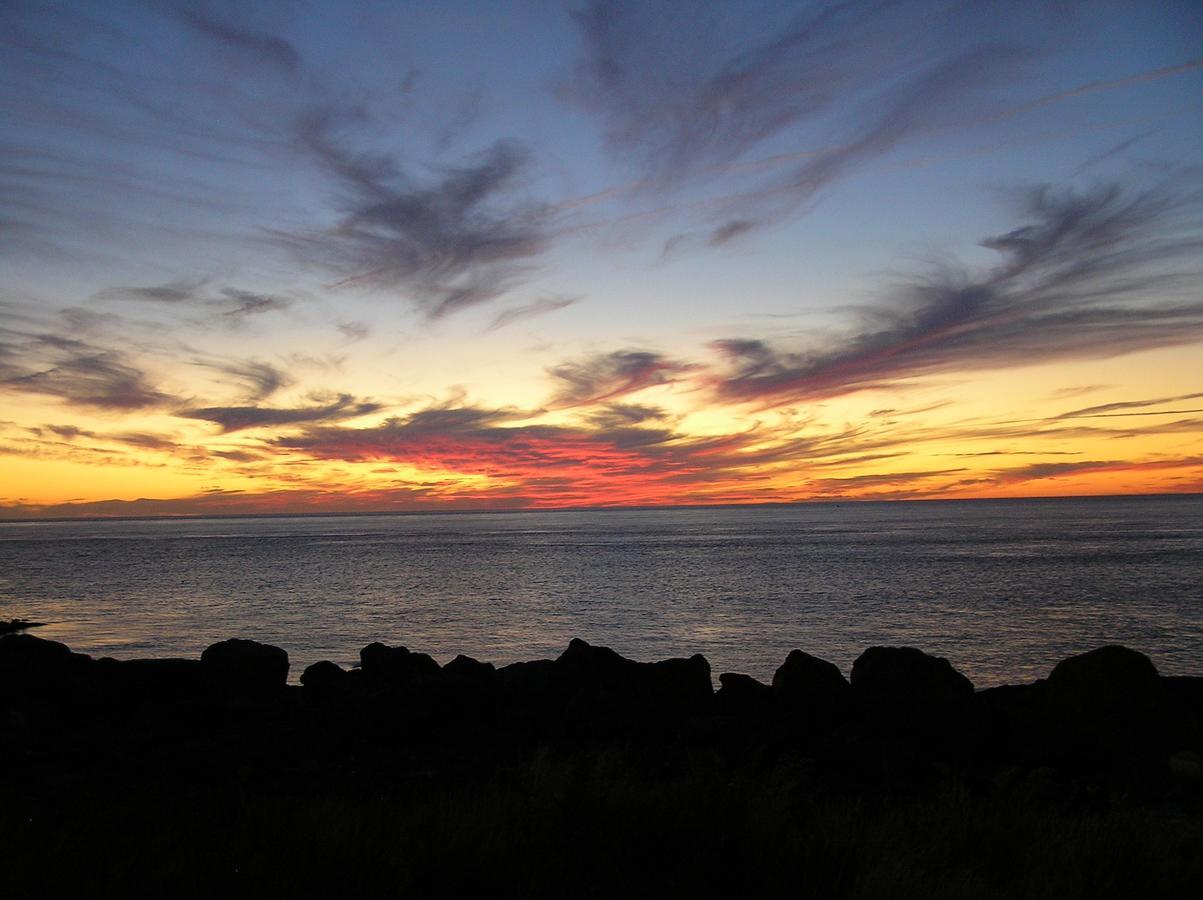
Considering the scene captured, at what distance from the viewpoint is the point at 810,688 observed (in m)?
15.5

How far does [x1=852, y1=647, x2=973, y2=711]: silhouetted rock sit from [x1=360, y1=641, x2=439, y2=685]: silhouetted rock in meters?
8.60

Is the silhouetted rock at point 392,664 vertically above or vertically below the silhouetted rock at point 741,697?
above

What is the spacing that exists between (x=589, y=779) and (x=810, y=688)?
28.5 feet

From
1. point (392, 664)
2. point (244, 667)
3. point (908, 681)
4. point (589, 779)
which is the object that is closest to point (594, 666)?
point (392, 664)

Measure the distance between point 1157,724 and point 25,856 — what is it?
14184mm

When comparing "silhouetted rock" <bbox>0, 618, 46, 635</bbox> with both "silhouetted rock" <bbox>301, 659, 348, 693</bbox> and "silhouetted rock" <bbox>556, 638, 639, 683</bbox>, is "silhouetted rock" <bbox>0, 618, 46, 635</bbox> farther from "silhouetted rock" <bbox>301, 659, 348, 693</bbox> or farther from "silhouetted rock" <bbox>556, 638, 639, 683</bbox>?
"silhouetted rock" <bbox>556, 638, 639, 683</bbox>

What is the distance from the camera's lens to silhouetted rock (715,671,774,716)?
52.6 ft

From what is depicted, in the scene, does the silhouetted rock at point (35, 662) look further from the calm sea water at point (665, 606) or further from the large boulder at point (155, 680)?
the calm sea water at point (665, 606)

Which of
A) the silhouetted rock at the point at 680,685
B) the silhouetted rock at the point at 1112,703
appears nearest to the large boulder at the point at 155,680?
the silhouetted rock at the point at 680,685

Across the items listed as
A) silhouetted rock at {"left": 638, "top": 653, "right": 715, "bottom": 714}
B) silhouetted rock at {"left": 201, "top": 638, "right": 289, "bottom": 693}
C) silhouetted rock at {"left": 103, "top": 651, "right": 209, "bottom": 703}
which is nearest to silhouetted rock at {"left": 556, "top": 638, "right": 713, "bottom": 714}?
silhouetted rock at {"left": 638, "top": 653, "right": 715, "bottom": 714}

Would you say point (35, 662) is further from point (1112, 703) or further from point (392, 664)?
point (1112, 703)

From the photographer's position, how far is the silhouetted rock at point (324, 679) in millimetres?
17062

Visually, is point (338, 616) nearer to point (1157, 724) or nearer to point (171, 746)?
point (171, 746)

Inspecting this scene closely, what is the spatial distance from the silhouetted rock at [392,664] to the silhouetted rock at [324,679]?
643mm
